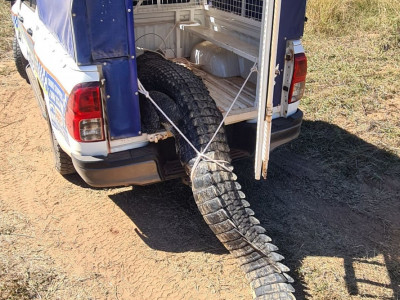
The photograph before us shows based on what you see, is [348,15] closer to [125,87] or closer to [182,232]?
[182,232]

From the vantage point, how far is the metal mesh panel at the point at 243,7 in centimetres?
407

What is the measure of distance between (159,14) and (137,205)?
2.36 metres

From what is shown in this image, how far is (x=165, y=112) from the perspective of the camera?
3283mm

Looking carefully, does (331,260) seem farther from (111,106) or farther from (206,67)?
(206,67)

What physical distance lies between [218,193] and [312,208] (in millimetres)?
1184

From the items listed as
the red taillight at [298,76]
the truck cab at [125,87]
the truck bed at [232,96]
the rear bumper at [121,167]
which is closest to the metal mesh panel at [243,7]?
the truck cab at [125,87]

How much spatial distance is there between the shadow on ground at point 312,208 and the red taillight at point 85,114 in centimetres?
104

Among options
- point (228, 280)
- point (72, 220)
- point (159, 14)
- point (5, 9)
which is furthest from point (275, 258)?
point (5, 9)

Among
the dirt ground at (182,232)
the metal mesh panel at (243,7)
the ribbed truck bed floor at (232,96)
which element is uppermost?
the metal mesh panel at (243,7)

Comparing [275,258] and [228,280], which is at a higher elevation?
[275,258]

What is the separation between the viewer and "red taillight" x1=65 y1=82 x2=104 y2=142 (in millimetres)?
2824

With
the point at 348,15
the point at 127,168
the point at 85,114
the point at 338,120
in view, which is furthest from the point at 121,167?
the point at 348,15

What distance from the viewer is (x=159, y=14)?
5.03 meters

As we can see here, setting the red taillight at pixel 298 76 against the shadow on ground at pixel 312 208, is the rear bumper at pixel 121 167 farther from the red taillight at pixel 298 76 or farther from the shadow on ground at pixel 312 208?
the red taillight at pixel 298 76
